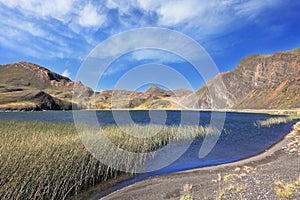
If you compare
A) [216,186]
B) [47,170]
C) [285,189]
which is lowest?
[216,186]

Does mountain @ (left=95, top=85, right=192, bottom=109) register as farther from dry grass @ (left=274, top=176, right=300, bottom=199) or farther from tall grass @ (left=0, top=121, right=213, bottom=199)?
dry grass @ (left=274, top=176, right=300, bottom=199)

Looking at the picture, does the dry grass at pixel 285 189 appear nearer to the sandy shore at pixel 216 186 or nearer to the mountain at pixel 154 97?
the sandy shore at pixel 216 186

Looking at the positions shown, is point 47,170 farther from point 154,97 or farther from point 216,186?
point 154,97

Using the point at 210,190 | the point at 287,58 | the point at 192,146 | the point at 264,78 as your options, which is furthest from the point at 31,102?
the point at 287,58

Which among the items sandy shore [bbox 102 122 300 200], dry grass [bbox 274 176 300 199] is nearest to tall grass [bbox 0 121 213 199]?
sandy shore [bbox 102 122 300 200]

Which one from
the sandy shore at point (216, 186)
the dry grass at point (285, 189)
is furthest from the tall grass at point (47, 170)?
the dry grass at point (285, 189)

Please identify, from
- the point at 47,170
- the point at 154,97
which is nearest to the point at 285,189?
the point at 47,170

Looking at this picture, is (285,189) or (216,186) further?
(216,186)

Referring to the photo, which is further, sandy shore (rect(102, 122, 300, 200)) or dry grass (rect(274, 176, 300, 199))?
sandy shore (rect(102, 122, 300, 200))

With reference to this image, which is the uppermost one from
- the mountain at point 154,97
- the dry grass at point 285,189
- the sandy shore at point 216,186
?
the mountain at point 154,97

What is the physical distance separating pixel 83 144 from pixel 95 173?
9.11ft

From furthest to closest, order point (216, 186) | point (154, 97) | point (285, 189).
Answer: point (154, 97) < point (216, 186) < point (285, 189)

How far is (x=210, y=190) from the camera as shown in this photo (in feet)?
33.0

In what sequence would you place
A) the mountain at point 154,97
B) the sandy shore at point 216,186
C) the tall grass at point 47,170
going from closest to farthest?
the sandy shore at point 216,186 → the tall grass at point 47,170 → the mountain at point 154,97
